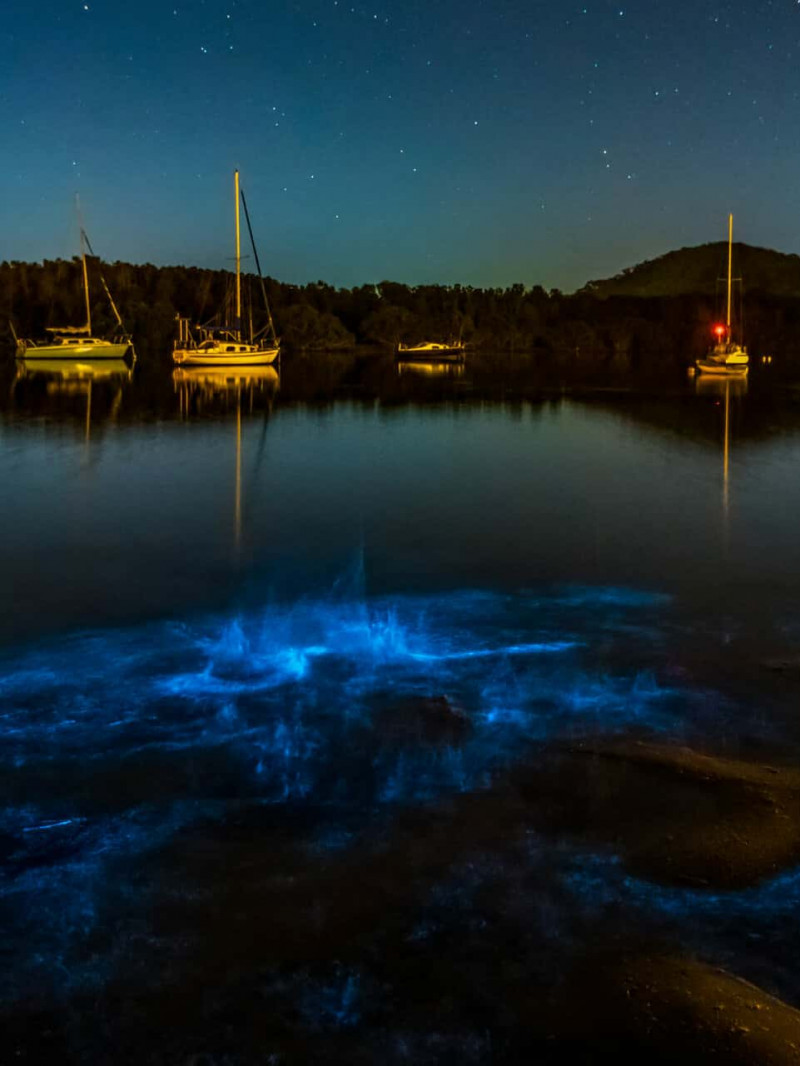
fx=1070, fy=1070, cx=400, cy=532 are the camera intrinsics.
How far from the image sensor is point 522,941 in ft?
20.8

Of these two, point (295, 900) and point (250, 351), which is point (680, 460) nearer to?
point (295, 900)

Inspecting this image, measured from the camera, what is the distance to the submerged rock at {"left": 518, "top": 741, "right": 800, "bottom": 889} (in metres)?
7.20

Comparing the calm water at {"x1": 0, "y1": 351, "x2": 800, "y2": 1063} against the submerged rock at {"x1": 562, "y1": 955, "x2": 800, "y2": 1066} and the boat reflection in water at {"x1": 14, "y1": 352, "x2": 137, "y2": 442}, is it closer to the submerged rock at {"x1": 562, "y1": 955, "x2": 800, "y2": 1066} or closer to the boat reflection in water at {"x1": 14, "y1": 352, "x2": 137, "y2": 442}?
the submerged rock at {"x1": 562, "y1": 955, "x2": 800, "y2": 1066}

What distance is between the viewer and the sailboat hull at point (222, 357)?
89625 mm

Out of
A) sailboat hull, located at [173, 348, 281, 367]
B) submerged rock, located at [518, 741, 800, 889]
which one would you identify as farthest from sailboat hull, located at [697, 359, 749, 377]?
submerged rock, located at [518, 741, 800, 889]

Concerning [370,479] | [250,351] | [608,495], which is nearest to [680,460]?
[608,495]

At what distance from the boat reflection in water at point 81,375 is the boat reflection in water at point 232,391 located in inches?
139

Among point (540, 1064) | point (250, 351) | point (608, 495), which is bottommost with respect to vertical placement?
point (540, 1064)

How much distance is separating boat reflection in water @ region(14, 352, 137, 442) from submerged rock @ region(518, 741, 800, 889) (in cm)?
2855

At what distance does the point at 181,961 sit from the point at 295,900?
0.85m

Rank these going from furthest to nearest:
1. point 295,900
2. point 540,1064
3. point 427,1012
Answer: point 295,900 < point 427,1012 < point 540,1064

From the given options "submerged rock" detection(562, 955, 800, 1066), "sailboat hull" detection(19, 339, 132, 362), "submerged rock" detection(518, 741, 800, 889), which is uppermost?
"sailboat hull" detection(19, 339, 132, 362)

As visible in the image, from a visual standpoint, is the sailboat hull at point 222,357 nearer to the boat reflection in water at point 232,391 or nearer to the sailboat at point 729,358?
the boat reflection in water at point 232,391

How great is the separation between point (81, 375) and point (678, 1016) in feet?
268
